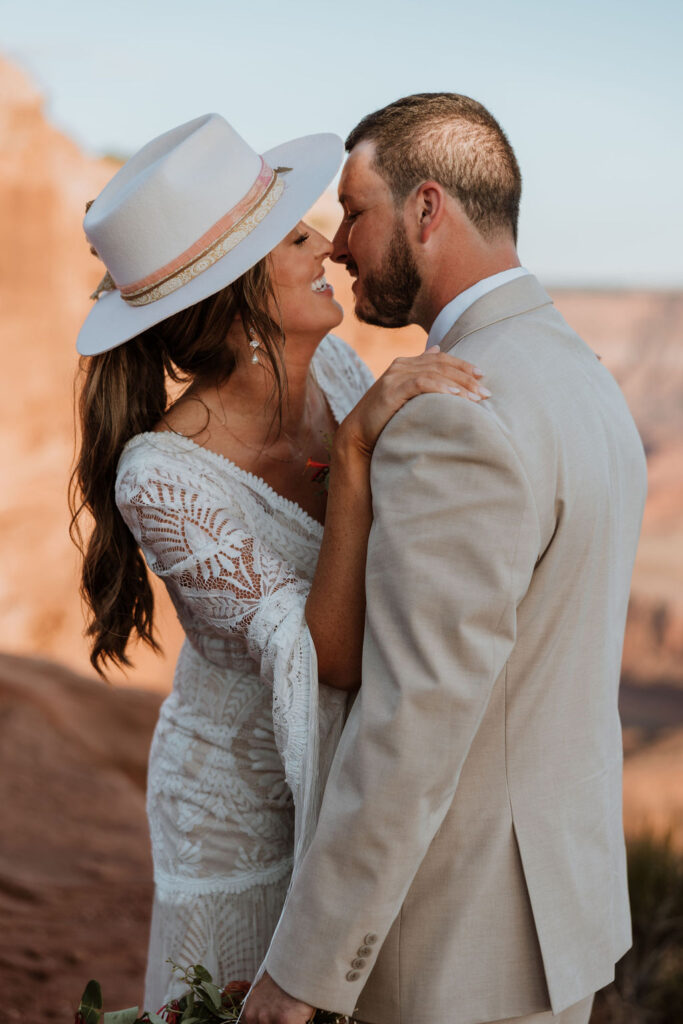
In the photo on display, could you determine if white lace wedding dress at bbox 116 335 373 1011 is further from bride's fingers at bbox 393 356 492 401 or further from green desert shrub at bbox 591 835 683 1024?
green desert shrub at bbox 591 835 683 1024

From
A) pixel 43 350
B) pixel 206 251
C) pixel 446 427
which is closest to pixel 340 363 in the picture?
pixel 206 251

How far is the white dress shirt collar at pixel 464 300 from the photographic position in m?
1.85

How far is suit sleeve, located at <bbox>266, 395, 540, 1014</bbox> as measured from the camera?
153 cm

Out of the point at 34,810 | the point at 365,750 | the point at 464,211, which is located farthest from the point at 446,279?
the point at 34,810

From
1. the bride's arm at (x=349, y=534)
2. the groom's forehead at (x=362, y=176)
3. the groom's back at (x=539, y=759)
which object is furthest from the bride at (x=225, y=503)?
the groom's back at (x=539, y=759)

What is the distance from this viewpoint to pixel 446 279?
192cm

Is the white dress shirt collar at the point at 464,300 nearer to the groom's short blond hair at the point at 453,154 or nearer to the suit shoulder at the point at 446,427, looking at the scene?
the groom's short blond hair at the point at 453,154

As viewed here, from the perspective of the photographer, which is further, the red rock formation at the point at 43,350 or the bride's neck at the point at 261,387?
the red rock formation at the point at 43,350

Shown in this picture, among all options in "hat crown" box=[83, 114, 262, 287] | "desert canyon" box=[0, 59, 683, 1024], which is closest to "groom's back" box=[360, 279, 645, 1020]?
"hat crown" box=[83, 114, 262, 287]

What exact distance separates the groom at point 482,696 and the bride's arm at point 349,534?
0.27 feet

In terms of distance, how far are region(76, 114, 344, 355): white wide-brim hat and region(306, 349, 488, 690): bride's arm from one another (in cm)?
47

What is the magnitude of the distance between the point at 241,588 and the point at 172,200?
761 millimetres

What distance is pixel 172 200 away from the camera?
2.02m

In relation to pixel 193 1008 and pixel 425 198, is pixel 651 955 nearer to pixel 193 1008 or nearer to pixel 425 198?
pixel 193 1008
